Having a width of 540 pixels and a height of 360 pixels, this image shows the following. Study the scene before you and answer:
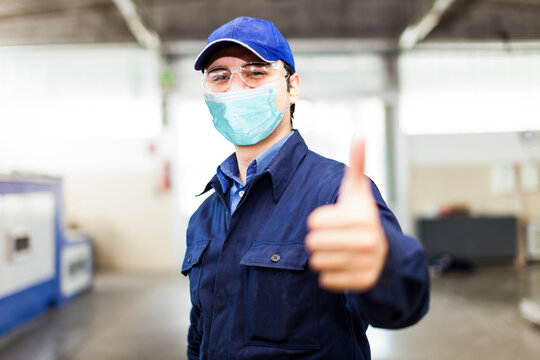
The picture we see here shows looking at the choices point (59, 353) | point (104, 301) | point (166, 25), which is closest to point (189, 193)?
point (104, 301)

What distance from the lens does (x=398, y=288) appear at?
0.62 meters

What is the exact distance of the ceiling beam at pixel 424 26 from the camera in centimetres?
464

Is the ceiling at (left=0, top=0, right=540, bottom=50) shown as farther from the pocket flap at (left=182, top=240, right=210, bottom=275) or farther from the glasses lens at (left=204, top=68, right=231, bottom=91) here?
the pocket flap at (left=182, top=240, right=210, bottom=275)

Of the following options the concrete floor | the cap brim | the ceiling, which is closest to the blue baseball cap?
the cap brim

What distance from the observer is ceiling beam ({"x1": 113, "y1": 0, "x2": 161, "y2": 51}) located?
4.52 metres

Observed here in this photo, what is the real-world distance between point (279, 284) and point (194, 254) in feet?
0.90

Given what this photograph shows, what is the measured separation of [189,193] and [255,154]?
189 inches

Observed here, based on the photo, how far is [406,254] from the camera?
635mm

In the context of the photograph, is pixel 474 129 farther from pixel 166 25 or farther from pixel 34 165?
pixel 34 165

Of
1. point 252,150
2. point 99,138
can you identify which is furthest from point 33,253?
point 252,150

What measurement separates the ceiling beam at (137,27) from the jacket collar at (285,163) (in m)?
4.27

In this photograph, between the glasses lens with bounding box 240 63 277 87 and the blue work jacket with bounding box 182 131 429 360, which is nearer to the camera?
the blue work jacket with bounding box 182 131 429 360

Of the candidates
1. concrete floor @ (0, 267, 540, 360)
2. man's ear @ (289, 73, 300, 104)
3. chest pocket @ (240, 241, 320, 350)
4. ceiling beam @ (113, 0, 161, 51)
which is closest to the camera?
chest pocket @ (240, 241, 320, 350)

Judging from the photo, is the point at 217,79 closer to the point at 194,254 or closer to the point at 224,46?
the point at 224,46
